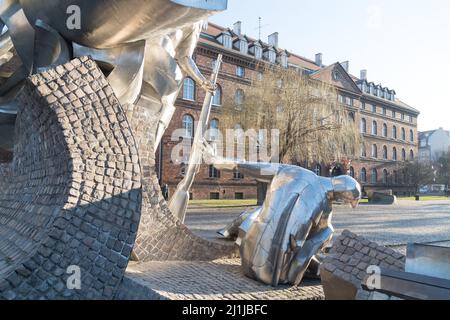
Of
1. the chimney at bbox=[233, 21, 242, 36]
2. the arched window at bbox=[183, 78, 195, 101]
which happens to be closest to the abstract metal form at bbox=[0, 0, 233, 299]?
the arched window at bbox=[183, 78, 195, 101]

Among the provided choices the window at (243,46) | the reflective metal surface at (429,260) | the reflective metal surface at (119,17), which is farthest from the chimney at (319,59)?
the reflective metal surface at (429,260)

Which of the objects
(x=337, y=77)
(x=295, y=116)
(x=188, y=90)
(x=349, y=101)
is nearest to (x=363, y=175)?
(x=349, y=101)

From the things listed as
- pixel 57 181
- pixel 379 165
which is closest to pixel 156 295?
pixel 57 181

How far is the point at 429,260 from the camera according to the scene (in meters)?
2.76

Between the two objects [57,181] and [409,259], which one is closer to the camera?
[409,259]

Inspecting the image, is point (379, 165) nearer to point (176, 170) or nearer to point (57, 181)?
point (176, 170)

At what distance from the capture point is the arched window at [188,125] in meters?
28.3

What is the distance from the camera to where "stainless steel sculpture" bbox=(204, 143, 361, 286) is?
4340 mm

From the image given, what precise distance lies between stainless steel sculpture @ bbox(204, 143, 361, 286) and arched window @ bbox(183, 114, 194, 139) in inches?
932

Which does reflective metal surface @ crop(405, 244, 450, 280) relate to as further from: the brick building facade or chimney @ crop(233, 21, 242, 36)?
chimney @ crop(233, 21, 242, 36)

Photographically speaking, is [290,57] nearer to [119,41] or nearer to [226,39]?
[226,39]

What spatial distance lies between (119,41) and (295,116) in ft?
52.7
